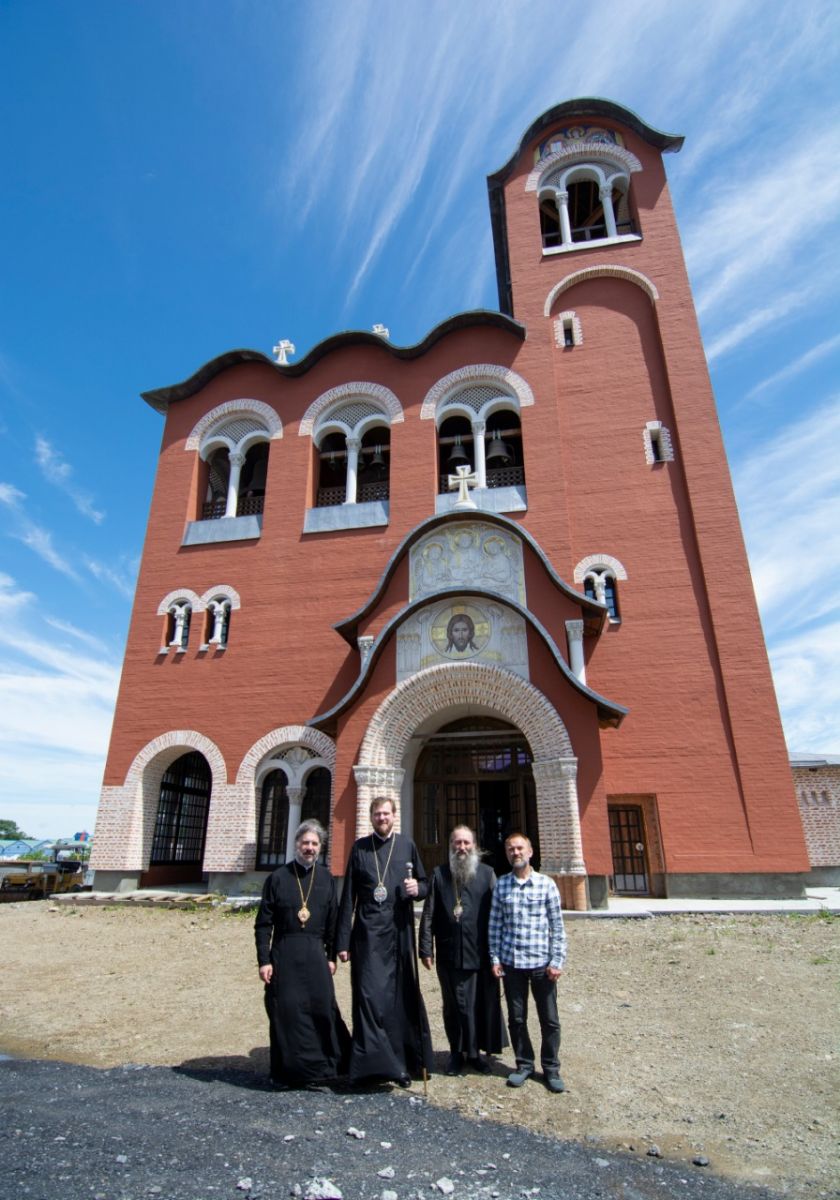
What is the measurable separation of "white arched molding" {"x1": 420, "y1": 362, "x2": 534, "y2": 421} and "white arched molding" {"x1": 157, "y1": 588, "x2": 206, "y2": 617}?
696 cm

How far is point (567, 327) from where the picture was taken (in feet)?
56.3

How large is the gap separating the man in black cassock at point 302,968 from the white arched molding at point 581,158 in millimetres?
19445

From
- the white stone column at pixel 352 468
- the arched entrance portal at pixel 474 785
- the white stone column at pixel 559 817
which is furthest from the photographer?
the white stone column at pixel 352 468

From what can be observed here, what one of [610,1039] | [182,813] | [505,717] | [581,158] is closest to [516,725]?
[505,717]

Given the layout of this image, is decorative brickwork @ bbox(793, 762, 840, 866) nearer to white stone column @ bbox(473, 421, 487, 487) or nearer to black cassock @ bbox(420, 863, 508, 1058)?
white stone column @ bbox(473, 421, 487, 487)

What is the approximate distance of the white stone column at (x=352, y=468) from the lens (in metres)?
16.7

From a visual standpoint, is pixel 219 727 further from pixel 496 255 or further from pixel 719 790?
pixel 496 255

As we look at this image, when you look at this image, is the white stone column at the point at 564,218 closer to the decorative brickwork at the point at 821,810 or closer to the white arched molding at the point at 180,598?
the white arched molding at the point at 180,598

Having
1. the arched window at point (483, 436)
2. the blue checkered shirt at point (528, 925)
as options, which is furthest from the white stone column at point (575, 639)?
the blue checkered shirt at point (528, 925)

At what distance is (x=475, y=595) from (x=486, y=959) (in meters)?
8.20

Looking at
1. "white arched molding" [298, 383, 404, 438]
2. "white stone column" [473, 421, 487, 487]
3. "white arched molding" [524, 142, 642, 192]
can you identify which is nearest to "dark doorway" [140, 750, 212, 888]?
"white arched molding" [298, 383, 404, 438]

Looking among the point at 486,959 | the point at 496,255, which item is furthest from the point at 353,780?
the point at 496,255

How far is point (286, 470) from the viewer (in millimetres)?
17156

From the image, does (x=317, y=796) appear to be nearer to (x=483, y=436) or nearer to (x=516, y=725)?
(x=516, y=725)
